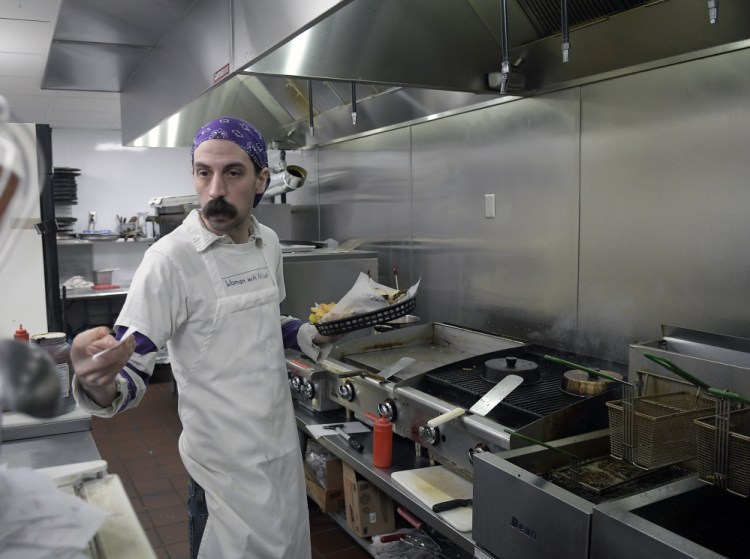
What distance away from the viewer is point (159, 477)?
3.59m

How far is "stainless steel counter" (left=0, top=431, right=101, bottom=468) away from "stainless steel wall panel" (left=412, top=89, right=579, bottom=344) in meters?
1.72

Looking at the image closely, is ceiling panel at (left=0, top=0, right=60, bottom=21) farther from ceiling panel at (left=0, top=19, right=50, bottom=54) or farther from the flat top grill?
the flat top grill

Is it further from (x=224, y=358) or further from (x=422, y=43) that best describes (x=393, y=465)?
(x=422, y=43)

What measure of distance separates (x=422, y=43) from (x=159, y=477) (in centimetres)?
280

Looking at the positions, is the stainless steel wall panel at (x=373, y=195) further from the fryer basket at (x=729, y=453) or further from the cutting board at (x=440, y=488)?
the fryer basket at (x=729, y=453)

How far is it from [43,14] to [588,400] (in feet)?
10.2

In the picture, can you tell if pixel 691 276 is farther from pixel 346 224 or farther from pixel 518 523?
pixel 346 224

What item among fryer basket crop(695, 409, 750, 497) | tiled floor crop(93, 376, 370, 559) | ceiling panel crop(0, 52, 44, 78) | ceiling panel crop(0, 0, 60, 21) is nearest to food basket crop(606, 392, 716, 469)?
fryer basket crop(695, 409, 750, 497)

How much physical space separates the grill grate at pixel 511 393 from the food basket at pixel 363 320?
0.89ft

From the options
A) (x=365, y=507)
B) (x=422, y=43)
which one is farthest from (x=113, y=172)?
(x=365, y=507)

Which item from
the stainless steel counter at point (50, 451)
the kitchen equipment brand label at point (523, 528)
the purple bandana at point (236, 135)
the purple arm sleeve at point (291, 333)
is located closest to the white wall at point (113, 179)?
the purple arm sleeve at point (291, 333)

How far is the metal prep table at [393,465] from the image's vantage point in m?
1.73

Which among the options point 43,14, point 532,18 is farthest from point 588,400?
point 43,14

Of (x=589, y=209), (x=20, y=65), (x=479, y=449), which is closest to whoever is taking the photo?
(x=479, y=449)
